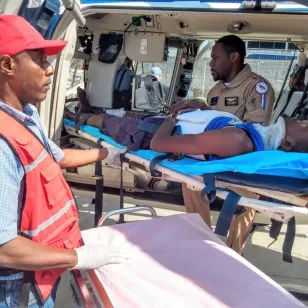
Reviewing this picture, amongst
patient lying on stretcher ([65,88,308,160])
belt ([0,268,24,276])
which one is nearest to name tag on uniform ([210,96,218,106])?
patient lying on stretcher ([65,88,308,160])

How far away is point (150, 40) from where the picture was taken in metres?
4.29

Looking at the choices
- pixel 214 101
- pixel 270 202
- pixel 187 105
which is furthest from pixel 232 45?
pixel 270 202

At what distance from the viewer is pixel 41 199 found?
56.3 inches

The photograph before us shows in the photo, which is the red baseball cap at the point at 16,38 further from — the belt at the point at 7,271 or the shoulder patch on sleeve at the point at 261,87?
the shoulder patch on sleeve at the point at 261,87

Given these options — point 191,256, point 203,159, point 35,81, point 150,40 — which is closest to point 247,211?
point 203,159

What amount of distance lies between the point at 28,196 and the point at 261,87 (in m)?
2.30

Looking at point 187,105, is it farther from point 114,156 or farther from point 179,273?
point 179,273

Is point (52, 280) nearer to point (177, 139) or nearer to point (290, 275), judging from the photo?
point (177, 139)

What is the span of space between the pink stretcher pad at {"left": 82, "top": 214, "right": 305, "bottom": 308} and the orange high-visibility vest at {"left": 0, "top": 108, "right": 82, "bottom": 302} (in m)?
0.22

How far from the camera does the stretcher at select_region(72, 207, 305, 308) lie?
1461 mm

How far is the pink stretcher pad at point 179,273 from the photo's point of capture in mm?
1458

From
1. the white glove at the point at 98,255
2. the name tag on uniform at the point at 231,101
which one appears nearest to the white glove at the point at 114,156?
the white glove at the point at 98,255

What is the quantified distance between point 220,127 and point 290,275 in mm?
1559

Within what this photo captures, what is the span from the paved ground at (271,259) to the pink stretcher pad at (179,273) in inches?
39.0
